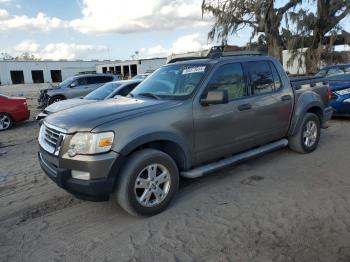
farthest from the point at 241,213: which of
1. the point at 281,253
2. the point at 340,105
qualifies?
the point at 340,105

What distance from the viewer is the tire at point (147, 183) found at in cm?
410

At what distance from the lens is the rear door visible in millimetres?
5613

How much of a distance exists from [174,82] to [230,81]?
83 cm

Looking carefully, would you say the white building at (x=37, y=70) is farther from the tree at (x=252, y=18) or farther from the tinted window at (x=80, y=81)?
the tinted window at (x=80, y=81)

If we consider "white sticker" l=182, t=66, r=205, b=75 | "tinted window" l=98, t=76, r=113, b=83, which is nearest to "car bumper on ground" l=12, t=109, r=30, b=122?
"tinted window" l=98, t=76, r=113, b=83

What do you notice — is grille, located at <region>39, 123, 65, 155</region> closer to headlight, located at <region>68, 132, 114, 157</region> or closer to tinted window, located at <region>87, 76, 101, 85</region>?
headlight, located at <region>68, 132, 114, 157</region>

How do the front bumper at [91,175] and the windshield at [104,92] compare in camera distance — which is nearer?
the front bumper at [91,175]

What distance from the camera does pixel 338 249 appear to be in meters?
3.54

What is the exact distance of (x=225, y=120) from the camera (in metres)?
5.07

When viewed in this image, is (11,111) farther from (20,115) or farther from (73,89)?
Result: (73,89)

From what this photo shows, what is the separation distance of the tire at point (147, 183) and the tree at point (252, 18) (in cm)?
2038

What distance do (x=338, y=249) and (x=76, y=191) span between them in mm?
2813

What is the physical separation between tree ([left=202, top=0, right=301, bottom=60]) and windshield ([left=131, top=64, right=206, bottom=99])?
61.8ft

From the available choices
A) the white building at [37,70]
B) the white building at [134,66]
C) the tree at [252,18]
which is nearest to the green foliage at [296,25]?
the tree at [252,18]
